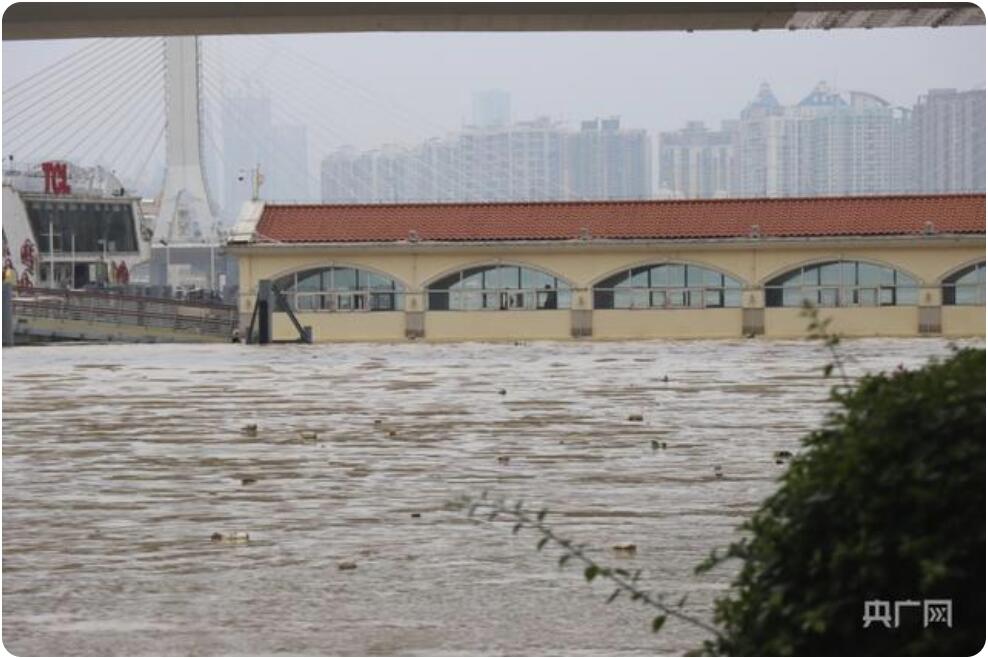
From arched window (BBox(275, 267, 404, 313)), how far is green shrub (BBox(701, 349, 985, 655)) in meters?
46.3

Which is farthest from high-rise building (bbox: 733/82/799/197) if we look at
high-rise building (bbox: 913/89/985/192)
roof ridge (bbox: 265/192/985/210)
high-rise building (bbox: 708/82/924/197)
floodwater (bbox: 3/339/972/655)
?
floodwater (bbox: 3/339/972/655)

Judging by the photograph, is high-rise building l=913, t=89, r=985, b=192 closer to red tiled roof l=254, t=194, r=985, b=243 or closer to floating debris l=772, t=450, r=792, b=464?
red tiled roof l=254, t=194, r=985, b=243

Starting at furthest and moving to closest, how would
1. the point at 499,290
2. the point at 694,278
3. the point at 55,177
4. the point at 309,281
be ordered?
the point at 55,177, the point at 309,281, the point at 499,290, the point at 694,278

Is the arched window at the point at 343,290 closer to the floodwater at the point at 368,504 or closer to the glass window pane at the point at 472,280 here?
the glass window pane at the point at 472,280

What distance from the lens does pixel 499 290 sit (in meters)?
51.8

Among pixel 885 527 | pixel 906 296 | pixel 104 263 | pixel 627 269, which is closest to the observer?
pixel 885 527

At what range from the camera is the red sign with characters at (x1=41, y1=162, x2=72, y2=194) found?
84250 mm

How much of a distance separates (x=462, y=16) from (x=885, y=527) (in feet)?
35.7

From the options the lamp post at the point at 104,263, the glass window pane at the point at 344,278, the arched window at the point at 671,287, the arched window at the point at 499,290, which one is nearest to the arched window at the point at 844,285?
the arched window at the point at 671,287

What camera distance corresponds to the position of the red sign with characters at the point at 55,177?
8425 cm

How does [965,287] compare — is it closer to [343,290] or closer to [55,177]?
[343,290]

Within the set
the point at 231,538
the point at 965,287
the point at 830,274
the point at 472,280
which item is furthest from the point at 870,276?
the point at 231,538

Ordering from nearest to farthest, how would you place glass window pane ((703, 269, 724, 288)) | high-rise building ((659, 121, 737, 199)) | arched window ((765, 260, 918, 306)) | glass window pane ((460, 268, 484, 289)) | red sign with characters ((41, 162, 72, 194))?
arched window ((765, 260, 918, 306)) < glass window pane ((703, 269, 724, 288)) < glass window pane ((460, 268, 484, 289)) < red sign with characters ((41, 162, 72, 194)) < high-rise building ((659, 121, 737, 199))

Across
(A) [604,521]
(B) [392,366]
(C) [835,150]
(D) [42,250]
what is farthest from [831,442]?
(C) [835,150]
